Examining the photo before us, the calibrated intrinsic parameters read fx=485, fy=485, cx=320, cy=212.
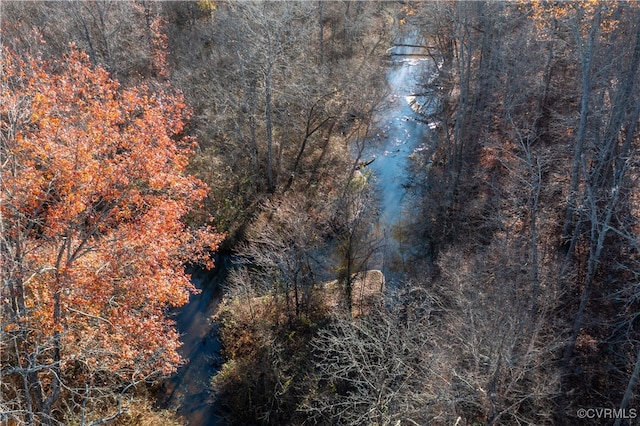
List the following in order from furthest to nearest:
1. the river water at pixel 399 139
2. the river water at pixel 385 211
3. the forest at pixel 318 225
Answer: the river water at pixel 399 139 → the river water at pixel 385 211 → the forest at pixel 318 225

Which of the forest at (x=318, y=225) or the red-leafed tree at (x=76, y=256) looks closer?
the red-leafed tree at (x=76, y=256)

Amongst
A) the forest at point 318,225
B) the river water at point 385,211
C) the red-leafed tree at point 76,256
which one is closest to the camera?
the red-leafed tree at point 76,256

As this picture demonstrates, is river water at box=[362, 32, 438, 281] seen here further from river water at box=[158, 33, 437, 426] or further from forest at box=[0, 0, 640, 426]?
forest at box=[0, 0, 640, 426]

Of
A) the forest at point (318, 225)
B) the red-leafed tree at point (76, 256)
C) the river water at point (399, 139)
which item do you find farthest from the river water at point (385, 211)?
the red-leafed tree at point (76, 256)

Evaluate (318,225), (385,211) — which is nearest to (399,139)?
(385,211)

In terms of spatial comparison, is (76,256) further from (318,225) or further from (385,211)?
(385,211)

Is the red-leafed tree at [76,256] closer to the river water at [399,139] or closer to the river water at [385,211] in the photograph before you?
the river water at [385,211]

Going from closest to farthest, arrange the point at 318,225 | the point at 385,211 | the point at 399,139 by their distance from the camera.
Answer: the point at 318,225
the point at 385,211
the point at 399,139
